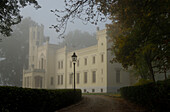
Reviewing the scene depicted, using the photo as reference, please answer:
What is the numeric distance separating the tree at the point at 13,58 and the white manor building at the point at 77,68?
392 inches

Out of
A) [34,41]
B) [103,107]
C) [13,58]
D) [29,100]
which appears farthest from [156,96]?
[13,58]

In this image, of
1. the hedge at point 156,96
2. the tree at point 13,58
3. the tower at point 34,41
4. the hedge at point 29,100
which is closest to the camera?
the hedge at point 29,100

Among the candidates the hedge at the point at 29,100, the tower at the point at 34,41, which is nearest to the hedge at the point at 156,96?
the hedge at the point at 29,100

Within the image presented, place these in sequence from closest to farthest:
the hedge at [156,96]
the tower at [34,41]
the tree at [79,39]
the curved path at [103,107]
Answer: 1. the hedge at [156,96]
2. the curved path at [103,107]
3. the tower at [34,41]
4. the tree at [79,39]

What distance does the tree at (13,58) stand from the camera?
218ft

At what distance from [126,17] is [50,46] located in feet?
140

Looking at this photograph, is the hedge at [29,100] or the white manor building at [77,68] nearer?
the hedge at [29,100]

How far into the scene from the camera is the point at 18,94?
8.38 metres

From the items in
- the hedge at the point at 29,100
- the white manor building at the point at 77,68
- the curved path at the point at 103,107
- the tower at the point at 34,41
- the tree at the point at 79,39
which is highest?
the tree at the point at 79,39

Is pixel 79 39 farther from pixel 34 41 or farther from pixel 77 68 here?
pixel 77 68

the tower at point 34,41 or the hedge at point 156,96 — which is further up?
the tower at point 34,41

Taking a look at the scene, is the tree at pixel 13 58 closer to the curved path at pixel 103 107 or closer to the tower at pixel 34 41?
the tower at pixel 34 41

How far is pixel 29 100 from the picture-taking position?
916 cm

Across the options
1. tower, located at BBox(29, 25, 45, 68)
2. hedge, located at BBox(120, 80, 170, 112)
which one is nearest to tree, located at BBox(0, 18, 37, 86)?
tower, located at BBox(29, 25, 45, 68)
